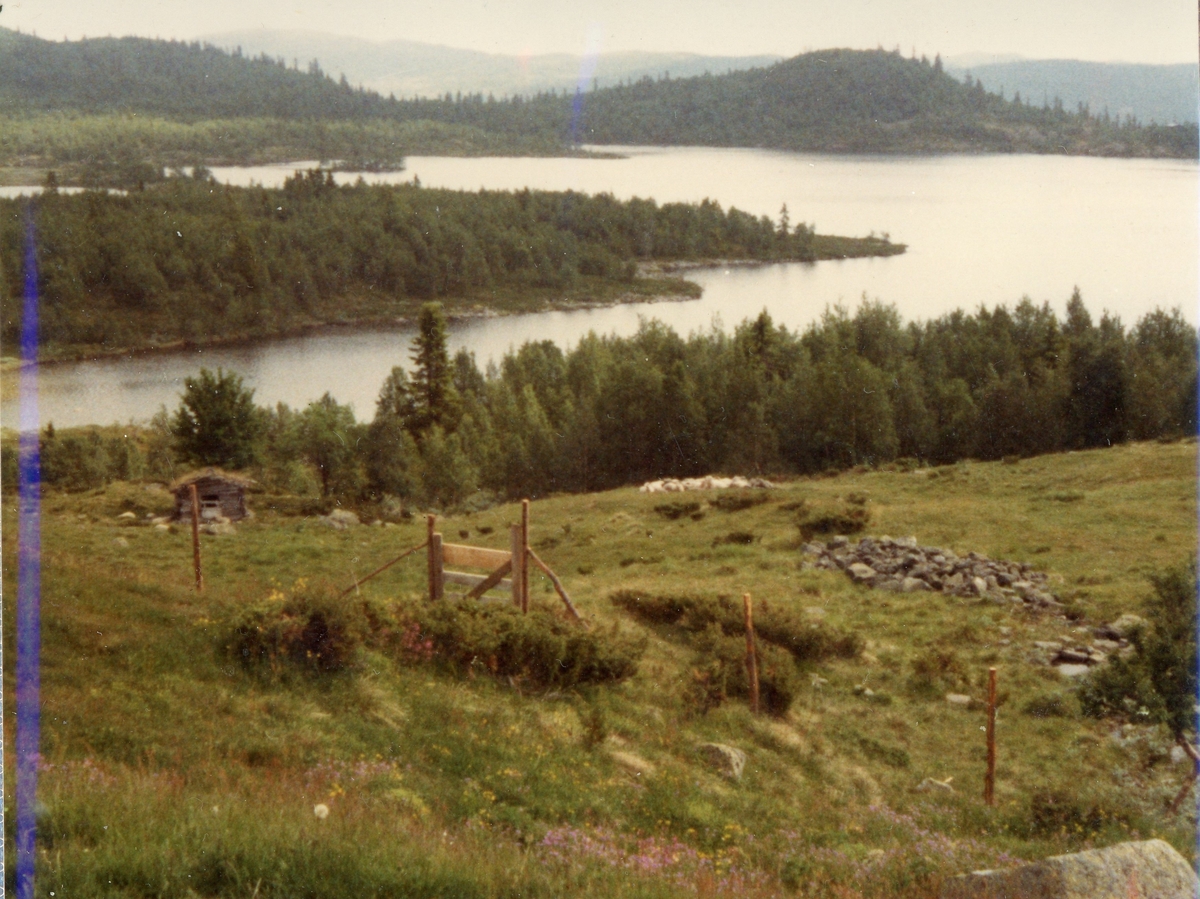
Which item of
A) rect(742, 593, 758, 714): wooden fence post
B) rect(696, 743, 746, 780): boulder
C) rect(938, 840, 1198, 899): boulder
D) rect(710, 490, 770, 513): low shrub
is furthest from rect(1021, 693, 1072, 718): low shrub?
rect(710, 490, 770, 513): low shrub

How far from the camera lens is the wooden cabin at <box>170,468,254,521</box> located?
113ft

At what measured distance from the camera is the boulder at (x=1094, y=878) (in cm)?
742

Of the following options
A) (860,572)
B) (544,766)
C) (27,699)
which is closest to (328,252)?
(860,572)

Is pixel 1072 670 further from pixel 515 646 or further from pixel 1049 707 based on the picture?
pixel 515 646

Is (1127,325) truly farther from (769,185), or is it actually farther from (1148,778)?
(1148,778)

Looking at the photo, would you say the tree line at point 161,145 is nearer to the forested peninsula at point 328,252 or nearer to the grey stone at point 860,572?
the forested peninsula at point 328,252

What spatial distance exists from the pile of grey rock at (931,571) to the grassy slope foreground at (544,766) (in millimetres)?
997

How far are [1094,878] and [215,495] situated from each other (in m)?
33.3

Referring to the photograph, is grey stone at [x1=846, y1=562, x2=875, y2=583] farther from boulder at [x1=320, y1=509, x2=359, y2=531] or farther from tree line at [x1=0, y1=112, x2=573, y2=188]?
tree line at [x1=0, y1=112, x2=573, y2=188]

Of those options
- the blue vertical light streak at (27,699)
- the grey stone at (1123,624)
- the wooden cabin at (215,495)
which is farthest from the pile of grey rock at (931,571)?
the blue vertical light streak at (27,699)

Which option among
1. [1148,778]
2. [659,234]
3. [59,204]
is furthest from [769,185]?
[1148,778]

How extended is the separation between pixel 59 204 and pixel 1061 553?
151m

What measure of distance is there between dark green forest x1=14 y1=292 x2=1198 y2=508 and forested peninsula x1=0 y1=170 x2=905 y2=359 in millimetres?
47402

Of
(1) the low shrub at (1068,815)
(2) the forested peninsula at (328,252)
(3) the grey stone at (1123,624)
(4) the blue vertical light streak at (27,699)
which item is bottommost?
(3) the grey stone at (1123,624)
